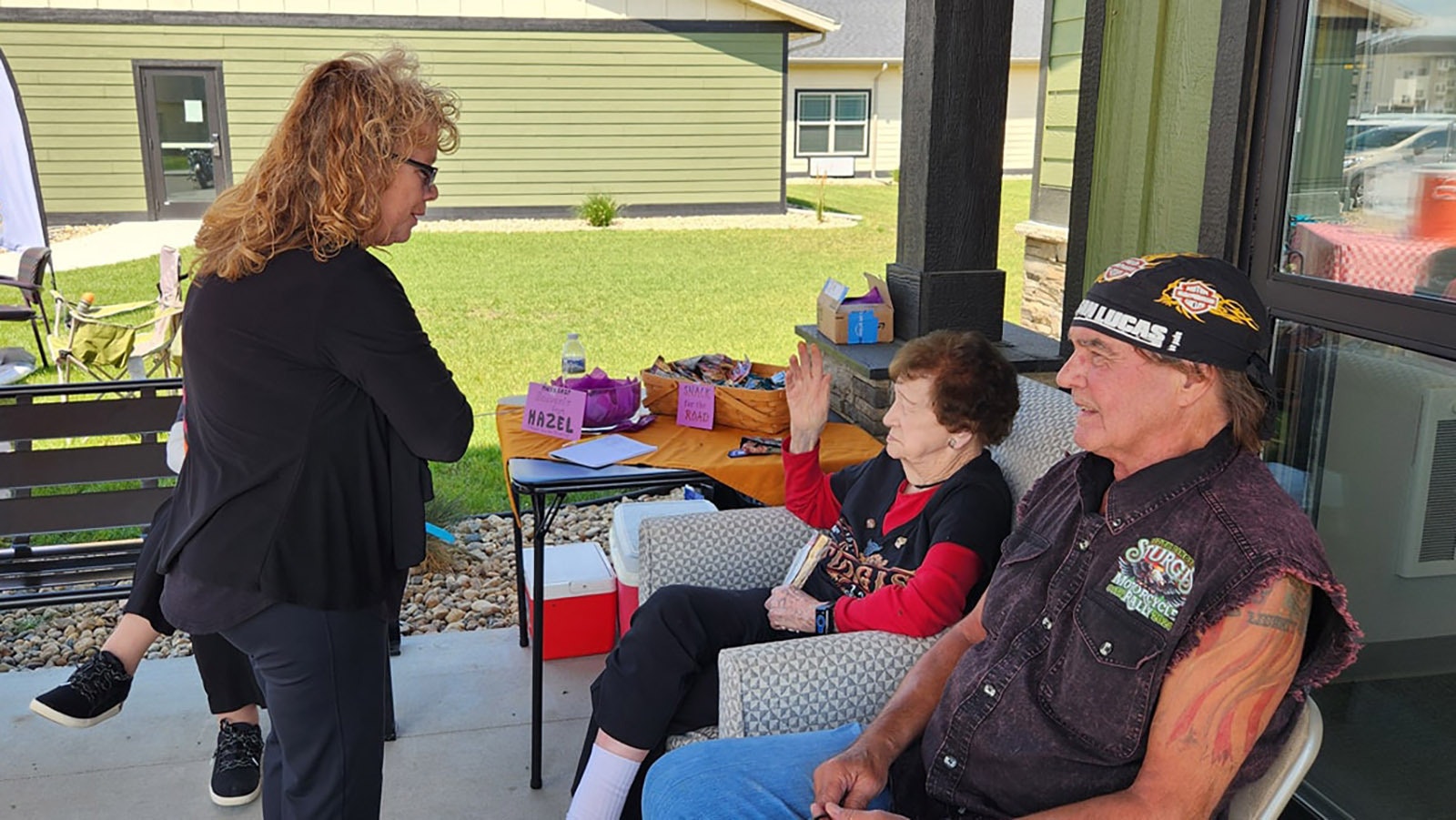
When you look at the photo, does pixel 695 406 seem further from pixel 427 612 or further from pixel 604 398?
pixel 427 612

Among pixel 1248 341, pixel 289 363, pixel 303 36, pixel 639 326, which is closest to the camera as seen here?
pixel 1248 341

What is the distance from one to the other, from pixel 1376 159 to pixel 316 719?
2.20m

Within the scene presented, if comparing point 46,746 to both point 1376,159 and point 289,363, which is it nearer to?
point 289,363

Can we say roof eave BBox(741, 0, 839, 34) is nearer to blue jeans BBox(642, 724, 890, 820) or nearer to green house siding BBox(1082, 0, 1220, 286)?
green house siding BBox(1082, 0, 1220, 286)

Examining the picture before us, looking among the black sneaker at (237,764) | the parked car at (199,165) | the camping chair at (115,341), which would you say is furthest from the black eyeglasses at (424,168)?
the parked car at (199,165)

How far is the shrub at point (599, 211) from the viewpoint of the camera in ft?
45.7

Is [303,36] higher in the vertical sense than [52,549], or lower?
higher

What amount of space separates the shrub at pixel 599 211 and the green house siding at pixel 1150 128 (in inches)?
432

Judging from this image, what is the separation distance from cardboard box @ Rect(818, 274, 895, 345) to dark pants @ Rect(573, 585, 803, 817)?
1297 mm

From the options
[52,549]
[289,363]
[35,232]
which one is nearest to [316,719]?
[289,363]

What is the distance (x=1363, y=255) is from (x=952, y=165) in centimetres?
125

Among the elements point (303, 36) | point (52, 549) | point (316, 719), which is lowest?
point (52, 549)

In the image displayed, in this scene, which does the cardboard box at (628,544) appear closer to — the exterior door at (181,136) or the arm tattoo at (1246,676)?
the arm tattoo at (1246,676)

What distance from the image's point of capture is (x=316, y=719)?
6.10ft
